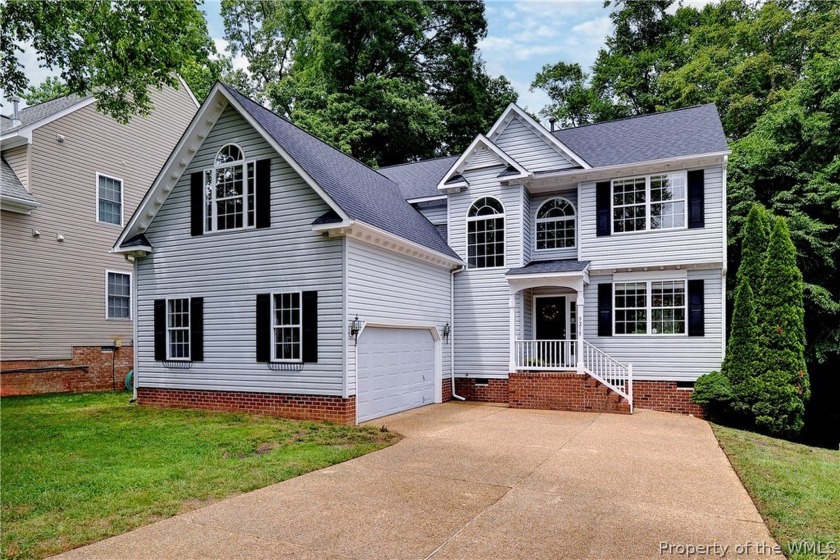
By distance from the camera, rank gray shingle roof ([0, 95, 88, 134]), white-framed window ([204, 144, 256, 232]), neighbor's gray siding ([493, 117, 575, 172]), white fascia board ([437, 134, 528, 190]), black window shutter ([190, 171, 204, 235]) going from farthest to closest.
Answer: gray shingle roof ([0, 95, 88, 134]), neighbor's gray siding ([493, 117, 575, 172]), white fascia board ([437, 134, 528, 190]), black window shutter ([190, 171, 204, 235]), white-framed window ([204, 144, 256, 232])

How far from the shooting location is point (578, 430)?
34.3 ft

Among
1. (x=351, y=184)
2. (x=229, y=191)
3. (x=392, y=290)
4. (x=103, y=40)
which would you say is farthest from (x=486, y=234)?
(x=103, y=40)

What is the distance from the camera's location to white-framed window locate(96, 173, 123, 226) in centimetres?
1781

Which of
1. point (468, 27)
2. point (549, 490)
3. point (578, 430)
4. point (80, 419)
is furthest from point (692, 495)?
point (468, 27)

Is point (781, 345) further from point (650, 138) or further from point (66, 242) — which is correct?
point (66, 242)

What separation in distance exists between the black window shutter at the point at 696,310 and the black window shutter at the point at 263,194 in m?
10.4

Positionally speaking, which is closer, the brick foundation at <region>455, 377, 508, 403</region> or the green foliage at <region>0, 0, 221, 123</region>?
the green foliage at <region>0, 0, 221, 123</region>

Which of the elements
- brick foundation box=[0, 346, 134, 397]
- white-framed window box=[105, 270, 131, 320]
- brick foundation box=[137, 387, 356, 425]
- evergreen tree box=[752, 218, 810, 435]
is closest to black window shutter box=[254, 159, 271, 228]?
brick foundation box=[137, 387, 356, 425]

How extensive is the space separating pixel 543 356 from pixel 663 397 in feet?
10.2

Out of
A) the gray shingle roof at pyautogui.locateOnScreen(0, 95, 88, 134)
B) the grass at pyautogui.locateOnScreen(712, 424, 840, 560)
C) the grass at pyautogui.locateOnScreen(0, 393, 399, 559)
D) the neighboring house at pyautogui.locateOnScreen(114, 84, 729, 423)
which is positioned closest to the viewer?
the grass at pyautogui.locateOnScreen(712, 424, 840, 560)

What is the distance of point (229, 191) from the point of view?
1233cm

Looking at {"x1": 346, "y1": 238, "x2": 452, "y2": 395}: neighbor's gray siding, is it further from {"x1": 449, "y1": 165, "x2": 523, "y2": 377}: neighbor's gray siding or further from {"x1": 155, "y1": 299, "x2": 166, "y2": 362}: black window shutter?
{"x1": 155, "y1": 299, "x2": 166, "y2": 362}: black window shutter

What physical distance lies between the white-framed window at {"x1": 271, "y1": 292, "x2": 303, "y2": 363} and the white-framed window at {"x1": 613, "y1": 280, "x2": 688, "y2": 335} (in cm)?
832

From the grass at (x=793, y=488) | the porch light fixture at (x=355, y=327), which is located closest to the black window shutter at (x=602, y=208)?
the grass at (x=793, y=488)
